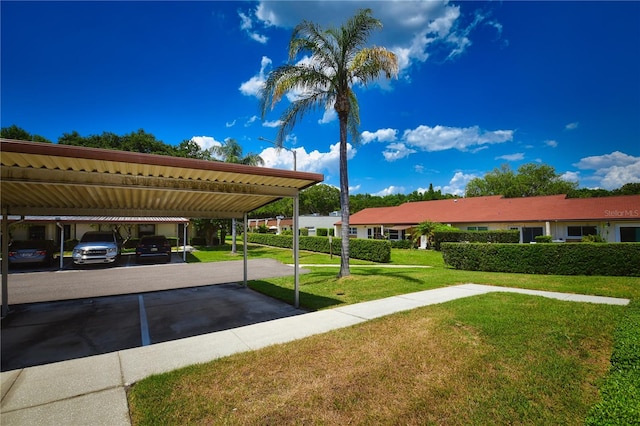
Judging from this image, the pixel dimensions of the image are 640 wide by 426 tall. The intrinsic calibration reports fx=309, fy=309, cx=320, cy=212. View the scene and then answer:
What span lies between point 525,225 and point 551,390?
26.4m

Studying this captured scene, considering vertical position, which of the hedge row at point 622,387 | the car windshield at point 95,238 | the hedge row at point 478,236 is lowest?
the hedge row at point 622,387

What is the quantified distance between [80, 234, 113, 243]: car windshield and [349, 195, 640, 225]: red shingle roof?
2542 centimetres

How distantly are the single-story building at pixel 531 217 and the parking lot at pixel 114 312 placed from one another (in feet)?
73.2

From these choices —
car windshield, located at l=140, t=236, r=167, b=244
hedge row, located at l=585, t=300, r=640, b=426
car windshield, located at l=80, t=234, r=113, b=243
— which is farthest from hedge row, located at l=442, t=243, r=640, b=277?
car windshield, located at l=80, t=234, r=113, b=243

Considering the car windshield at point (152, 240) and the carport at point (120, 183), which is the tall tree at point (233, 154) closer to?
the car windshield at point (152, 240)

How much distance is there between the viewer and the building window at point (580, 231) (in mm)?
23112

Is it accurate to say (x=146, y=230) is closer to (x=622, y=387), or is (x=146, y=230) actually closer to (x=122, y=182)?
(x=122, y=182)

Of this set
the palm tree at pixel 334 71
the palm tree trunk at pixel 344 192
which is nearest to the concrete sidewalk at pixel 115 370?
the palm tree trunk at pixel 344 192

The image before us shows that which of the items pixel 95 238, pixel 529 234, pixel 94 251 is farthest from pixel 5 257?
pixel 529 234

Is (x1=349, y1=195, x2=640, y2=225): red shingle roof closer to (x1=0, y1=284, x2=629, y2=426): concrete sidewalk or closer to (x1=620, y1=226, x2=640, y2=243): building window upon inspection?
(x1=620, y1=226, x2=640, y2=243): building window

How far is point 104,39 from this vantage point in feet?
35.1

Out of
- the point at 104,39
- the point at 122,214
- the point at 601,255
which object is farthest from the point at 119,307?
the point at 601,255

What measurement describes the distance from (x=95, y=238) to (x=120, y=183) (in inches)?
610

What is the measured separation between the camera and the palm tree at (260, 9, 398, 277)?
35.0 ft
